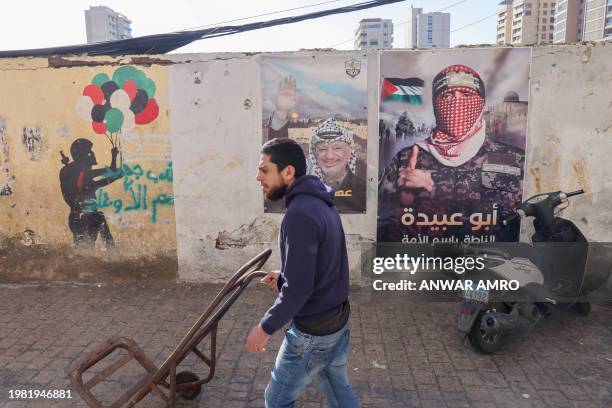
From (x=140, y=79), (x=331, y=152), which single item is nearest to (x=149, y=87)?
(x=140, y=79)

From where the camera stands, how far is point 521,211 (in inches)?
187

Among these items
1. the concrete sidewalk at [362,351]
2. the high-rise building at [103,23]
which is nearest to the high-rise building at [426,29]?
the high-rise building at [103,23]

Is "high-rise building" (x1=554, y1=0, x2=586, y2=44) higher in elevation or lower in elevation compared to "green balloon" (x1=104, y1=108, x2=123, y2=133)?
higher

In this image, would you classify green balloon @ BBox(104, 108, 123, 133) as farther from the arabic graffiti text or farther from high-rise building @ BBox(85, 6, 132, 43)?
high-rise building @ BBox(85, 6, 132, 43)

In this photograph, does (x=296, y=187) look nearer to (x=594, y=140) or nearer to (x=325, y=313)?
Result: (x=325, y=313)

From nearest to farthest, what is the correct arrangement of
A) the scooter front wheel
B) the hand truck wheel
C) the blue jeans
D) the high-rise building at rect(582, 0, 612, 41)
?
the blue jeans → the hand truck wheel → the scooter front wheel → the high-rise building at rect(582, 0, 612, 41)

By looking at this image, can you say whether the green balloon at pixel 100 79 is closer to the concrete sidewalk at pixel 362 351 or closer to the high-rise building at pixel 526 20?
the concrete sidewalk at pixel 362 351

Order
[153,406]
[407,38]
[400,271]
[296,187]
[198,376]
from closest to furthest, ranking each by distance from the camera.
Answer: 1. [296,187]
2. [153,406]
3. [198,376]
4. [400,271]
5. [407,38]

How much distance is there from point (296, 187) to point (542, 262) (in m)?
3.23

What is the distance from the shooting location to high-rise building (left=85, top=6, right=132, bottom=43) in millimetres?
112000

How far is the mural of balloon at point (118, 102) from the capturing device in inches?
217

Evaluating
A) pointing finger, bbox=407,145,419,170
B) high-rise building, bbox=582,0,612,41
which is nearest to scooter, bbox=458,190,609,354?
pointing finger, bbox=407,145,419,170

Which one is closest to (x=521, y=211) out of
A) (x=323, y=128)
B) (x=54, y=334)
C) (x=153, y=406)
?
(x=323, y=128)

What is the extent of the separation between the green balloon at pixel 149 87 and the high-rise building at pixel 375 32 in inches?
6059
